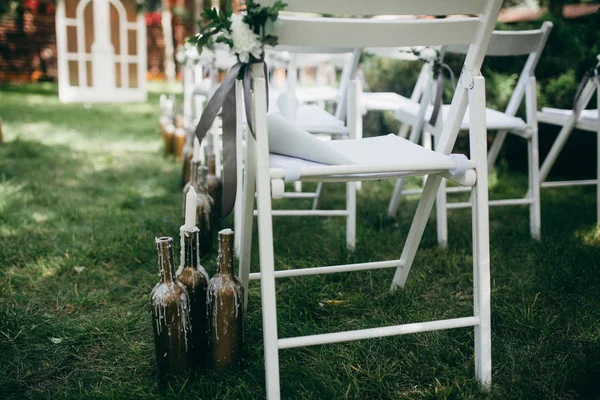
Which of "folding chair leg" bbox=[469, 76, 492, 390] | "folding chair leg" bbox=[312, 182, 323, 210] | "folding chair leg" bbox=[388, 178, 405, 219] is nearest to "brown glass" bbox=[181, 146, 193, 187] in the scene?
"folding chair leg" bbox=[312, 182, 323, 210]

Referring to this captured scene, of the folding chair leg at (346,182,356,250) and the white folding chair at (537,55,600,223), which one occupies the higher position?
the white folding chair at (537,55,600,223)

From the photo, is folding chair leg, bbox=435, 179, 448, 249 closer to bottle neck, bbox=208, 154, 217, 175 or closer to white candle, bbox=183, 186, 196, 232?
bottle neck, bbox=208, 154, 217, 175

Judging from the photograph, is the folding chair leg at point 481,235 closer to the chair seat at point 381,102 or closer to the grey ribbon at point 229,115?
the grey ribbon at point 229,115

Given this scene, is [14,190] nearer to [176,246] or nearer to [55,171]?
[55,171]

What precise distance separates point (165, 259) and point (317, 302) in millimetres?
747

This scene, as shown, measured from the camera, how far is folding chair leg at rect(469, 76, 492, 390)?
1.53 metres

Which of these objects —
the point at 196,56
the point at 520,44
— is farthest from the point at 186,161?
the point at 520,44

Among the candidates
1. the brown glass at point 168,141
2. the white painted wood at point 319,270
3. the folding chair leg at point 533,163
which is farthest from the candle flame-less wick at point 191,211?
the brown glass at point 168,141

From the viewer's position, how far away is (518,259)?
2539 millimetres

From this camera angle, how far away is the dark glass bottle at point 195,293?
1.61 metres

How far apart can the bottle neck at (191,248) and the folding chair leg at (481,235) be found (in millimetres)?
771

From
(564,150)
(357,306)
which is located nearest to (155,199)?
(357,306)

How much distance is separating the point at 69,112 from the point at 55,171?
12.4ft

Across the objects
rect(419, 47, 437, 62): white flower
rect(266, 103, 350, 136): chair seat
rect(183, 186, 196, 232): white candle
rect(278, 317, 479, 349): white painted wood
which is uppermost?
rect(419, 47, 437, 62): white flower
